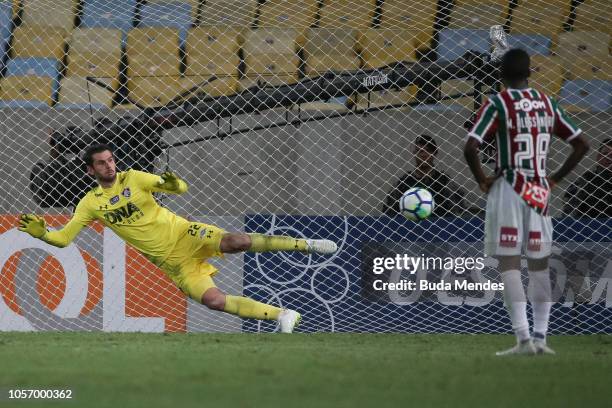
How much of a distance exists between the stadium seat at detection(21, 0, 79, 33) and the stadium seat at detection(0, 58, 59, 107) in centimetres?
71

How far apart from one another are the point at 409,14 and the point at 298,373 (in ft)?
27.1

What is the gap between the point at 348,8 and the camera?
44.5 ft

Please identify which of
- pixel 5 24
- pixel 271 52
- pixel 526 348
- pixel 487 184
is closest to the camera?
pixel 526 348

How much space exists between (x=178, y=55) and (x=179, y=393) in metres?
8.56

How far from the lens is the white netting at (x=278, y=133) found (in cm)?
1023

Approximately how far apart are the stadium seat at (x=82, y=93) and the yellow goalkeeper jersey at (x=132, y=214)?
2978 millimetres

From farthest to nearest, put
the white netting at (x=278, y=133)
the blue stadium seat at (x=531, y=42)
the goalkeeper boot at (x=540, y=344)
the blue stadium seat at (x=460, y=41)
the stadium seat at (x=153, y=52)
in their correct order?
the stadium seat at (x=153, y=52)
the blue stadium seat at (x=531, y=42)
the blue stadium seat at (x=460, y=41)
the white netting at (x=278, y=133)
the goalkeeper boot at (x=540, y=344)

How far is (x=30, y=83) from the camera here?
12.6 metres

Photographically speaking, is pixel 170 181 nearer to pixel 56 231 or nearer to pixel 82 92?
Answer: pixel 56 231

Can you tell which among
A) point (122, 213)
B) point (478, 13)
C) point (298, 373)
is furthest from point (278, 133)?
point (298, 373)

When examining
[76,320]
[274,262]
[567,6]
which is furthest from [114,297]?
[567,6]

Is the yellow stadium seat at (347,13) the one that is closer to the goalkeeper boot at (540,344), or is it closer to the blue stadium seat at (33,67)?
the blue stadium seat at (33,67)

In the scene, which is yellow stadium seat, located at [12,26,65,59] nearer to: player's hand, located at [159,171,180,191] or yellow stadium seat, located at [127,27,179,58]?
yellow stadium seat, located at [127,27,179,58]

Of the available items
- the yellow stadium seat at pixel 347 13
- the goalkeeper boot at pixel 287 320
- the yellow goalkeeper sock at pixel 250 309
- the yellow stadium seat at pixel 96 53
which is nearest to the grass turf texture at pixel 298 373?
the goalkeeper boot at pixel 287 320
